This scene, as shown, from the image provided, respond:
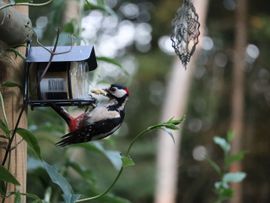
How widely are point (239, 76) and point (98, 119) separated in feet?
33.7

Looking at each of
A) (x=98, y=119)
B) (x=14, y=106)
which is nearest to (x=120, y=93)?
(x=98, y=119)

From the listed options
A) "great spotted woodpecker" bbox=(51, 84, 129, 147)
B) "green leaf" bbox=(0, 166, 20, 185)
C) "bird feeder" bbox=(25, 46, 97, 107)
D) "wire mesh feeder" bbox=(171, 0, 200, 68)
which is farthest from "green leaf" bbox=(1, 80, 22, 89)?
"wire mesh feeder" bbox=(171, 0, 200, 68)

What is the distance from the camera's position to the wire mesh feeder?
6.75ft

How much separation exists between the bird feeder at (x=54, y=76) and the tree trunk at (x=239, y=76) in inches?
389

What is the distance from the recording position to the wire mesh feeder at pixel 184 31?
2.06m

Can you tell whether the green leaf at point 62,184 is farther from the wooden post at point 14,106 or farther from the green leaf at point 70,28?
the green leaf at point 70,28

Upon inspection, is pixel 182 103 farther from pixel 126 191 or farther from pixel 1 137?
pixel 1 137

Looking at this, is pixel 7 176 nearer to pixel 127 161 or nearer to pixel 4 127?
pixel 4 127

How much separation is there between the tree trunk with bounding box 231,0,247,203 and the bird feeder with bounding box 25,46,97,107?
989 centimetres

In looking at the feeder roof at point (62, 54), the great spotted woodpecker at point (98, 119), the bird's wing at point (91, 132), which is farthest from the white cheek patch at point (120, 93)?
the feeder roof at point (62, 54)

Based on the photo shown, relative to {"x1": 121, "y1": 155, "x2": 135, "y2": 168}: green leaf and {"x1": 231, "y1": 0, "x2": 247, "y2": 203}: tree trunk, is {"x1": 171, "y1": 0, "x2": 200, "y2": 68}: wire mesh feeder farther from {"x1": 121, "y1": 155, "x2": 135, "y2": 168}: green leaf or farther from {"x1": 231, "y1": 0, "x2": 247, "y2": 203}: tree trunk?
{"x1": 231, "y1": 0, "x2": 247, "y2": 203}: tree trunk

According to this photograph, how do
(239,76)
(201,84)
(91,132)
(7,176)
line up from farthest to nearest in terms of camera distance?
(201,84), (239,76), (91,132), (7,176)

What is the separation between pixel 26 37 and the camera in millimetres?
1952

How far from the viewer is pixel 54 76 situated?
199 cm
